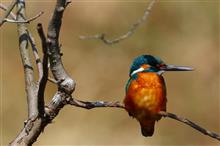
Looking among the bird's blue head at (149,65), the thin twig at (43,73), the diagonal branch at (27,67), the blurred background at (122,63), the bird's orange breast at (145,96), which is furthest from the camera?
the blurred background at (122,63)

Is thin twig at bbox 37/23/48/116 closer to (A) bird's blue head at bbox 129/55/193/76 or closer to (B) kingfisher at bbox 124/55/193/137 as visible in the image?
(B) kingfisher at bbox 124/55/193/137

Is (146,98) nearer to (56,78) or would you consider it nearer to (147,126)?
(147,126)

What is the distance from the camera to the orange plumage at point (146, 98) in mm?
1882

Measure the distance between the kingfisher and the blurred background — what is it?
3155 millimetres

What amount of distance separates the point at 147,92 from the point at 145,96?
0.05 feet

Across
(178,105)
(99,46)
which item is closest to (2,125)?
(99,46)

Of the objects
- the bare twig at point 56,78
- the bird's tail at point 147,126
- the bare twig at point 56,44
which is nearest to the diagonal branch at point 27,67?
the bare twig at point 56,78

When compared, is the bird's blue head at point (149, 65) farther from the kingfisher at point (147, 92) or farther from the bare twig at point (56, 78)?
the bare twig at point (56, 78)

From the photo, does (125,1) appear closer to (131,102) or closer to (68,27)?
(68,27)

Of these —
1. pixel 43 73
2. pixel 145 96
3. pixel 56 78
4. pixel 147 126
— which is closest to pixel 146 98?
pixel 145 96

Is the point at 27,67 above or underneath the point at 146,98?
above

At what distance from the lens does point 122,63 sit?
5.48m

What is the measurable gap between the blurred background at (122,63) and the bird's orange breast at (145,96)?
320 cm

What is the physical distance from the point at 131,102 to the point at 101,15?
12.1 ft
